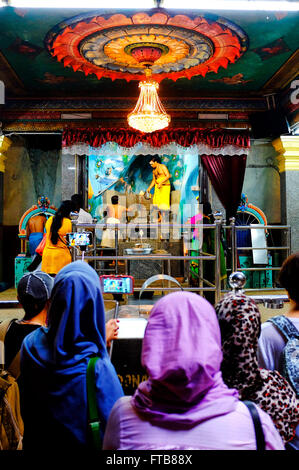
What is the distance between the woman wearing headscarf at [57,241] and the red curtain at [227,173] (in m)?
4.03

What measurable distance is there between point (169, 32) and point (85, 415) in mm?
4652

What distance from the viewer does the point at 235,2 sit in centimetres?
388

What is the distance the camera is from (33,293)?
2.22m

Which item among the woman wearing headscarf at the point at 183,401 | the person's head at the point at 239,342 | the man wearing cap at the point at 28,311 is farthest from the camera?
the man wearing cap at the point at 28,311

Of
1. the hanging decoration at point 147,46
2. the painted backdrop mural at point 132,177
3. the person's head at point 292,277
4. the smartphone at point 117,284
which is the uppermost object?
the hanging decoration at point 147,46

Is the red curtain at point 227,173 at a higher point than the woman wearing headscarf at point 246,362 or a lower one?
higher

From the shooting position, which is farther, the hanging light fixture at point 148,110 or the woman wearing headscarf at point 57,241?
the hanging light fixture at point 148,110

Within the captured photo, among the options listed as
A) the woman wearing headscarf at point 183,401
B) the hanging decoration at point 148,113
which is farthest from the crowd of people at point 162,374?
the hanging decoration at point 148,113

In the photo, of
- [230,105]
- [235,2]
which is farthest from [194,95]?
[235,2]

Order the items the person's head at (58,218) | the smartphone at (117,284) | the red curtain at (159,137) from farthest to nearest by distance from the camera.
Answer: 1. the red curtain at (159,137)
2. the person's head at (58,218)
3. the smartphone at (117,284)

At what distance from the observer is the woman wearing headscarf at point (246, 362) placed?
1420 millimetres

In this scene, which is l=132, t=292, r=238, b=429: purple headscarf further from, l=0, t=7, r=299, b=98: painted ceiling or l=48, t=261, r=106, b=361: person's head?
l=0, t=7, r=299, b=98: painted ceiling

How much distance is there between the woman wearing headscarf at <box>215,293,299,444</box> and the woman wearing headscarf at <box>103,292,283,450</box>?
29 centimetres

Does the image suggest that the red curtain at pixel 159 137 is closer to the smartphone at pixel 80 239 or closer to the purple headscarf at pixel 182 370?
the smartphone at pixel 80 239
